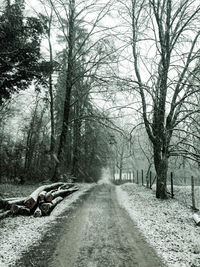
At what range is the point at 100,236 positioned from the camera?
6422mm

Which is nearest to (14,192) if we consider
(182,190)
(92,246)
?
(92,246)

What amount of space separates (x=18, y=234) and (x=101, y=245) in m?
2.23

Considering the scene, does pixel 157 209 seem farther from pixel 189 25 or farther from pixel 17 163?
pixel 17 163

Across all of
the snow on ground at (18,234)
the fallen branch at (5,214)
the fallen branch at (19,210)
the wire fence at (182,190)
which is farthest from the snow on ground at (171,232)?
the fallen branch at (5,214)

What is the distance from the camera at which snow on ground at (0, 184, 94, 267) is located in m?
5.05

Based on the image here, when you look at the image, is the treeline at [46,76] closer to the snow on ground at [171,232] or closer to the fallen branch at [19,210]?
the fallen branch at [19,210]

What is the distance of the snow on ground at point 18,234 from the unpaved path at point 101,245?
0.66 metres

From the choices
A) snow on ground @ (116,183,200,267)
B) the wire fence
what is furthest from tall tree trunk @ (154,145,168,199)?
snow on ground @ (116,183,200,267)

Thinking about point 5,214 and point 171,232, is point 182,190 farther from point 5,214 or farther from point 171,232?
point 5,214

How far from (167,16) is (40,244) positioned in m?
11.5

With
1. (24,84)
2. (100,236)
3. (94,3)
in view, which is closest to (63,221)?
(100,236)

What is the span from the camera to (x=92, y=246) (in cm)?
563

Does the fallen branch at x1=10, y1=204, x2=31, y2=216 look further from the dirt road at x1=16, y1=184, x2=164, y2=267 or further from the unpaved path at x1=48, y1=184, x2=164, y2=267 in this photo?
the unpaved path at x1=48, y1=184, x2=164, y2=267

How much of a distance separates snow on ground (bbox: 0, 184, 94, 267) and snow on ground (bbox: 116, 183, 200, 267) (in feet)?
9.07
